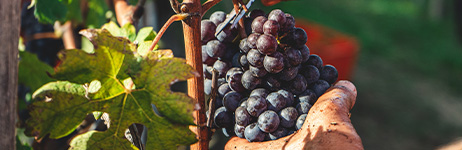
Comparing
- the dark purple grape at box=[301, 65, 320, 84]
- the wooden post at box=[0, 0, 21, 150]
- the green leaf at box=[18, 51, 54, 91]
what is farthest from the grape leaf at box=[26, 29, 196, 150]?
the green leaf at box=[18, 51, 54, 91]

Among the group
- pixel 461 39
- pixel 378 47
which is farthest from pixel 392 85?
pixel 461 39

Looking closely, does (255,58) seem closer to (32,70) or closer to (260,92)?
(260,92)

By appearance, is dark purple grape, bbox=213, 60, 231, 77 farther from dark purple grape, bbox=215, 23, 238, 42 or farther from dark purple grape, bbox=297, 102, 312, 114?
dark purple grape, bbox=297, 102, 312, 114

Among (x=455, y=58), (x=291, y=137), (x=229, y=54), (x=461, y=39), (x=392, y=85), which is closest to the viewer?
(x=291, y=137)

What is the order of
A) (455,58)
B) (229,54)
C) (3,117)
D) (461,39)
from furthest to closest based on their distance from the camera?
(461,39) < (455,58) < (229,54) < (3,117)

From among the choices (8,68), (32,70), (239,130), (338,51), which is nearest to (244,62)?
(239,130)

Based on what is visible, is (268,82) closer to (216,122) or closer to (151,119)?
(216,122)
